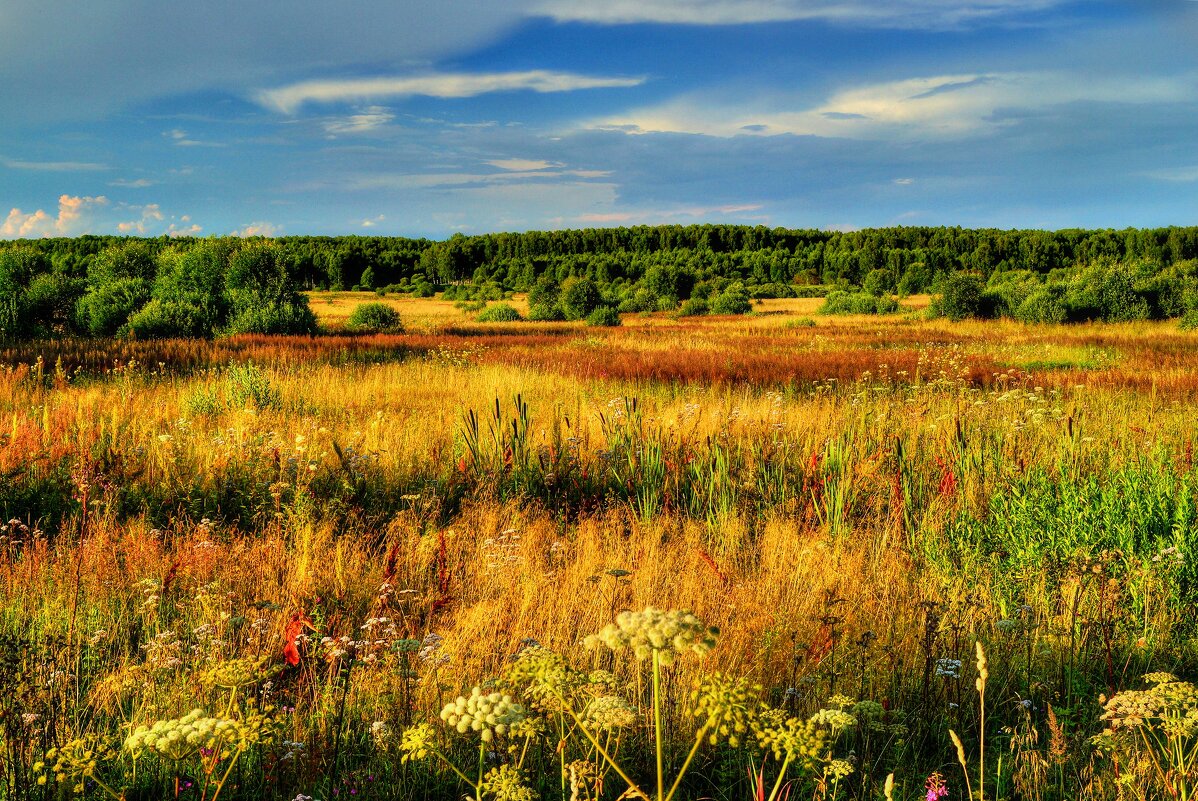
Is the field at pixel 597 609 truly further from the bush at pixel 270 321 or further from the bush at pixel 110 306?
the bush at pixel 110 306

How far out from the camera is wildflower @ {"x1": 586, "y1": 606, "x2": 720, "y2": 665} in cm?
119

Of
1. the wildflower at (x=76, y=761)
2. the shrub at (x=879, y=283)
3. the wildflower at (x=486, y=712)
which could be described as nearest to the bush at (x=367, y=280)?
the shrub at (x=879, y=283)

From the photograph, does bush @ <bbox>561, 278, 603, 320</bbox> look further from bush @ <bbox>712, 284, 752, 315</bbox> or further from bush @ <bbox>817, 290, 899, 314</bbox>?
bush @ <bbox>817, 290, 899, 314</bbox>

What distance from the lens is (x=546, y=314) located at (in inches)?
1639

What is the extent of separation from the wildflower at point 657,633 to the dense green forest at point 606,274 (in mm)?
24699

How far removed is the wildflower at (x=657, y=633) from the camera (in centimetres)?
119

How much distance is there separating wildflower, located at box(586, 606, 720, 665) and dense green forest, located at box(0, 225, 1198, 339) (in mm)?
24699

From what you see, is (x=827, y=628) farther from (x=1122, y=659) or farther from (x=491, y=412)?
(x=491, y=412)

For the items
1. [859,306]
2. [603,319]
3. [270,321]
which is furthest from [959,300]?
[270,321]

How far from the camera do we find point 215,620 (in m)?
3.35

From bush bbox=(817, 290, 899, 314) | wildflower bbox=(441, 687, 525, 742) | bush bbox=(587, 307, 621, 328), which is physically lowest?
wildflower bbox=(441, 687, 525, 742)

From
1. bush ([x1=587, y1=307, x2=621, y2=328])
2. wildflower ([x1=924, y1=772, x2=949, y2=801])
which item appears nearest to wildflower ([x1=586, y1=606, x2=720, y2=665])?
wildflower ([x1=924, y1=772, x2=949, y2=801])

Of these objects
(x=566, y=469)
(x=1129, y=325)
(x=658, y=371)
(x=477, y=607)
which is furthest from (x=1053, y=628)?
(x=1129, y=325)

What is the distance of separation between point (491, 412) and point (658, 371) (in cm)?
483
